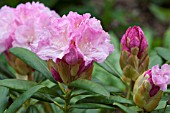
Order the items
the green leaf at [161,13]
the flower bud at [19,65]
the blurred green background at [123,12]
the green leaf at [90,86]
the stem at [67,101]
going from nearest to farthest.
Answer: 1. the green leaf at [90,86]
2. the stem at [67,101]
3. the flower bud at [19,65]
4. the blurred green background at [123,12]
5. the green leaf at [161,13]

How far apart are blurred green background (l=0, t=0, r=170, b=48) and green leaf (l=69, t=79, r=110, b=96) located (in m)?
2.07

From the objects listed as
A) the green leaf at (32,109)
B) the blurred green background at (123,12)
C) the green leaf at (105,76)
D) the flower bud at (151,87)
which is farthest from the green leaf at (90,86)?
the blurred green background at (123,12)

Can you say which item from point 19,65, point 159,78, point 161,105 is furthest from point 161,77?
point 19,65

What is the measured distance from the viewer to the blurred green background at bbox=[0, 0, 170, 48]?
3.69 m

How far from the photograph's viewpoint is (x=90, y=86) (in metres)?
Answer: 1.18

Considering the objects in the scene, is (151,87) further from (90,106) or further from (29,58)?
(29,58)

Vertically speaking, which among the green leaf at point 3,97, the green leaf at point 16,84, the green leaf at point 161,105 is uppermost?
the green leaf at point 16,84

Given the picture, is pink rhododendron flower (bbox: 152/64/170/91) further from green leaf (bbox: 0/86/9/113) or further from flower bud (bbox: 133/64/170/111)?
green leaf (bbox: 0/86/9/113)

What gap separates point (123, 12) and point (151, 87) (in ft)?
9.00

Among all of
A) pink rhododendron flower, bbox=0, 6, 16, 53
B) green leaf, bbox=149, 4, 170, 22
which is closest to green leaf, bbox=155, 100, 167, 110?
pink rhododendron flower, bbox=0, 6, 16, 53

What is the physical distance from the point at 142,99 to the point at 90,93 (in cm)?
13

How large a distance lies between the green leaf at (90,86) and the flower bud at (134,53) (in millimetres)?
198

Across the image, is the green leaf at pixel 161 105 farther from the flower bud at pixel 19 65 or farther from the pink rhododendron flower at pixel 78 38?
the flower bud at pixel 19 65

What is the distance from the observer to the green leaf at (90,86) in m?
1.16
